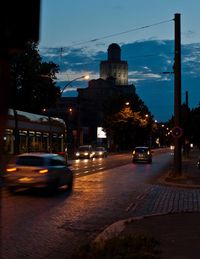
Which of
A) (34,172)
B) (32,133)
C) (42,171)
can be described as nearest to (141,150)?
(32,133)

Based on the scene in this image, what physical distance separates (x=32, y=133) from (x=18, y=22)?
27.7m

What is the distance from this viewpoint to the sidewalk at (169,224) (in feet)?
27.7

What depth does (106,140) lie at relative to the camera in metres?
130

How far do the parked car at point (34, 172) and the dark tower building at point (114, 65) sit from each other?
550 feet

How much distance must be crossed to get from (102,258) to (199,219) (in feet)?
18.0

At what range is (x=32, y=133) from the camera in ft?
99.0

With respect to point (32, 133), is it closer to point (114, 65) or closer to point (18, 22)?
point (18, 22)

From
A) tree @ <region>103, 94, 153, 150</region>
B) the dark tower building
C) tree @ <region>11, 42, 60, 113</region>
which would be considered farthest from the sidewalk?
the dark tower building

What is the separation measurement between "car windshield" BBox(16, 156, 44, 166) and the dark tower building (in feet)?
551

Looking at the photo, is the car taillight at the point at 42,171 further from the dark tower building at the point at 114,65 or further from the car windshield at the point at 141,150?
the dark tower building at the point at 114,65

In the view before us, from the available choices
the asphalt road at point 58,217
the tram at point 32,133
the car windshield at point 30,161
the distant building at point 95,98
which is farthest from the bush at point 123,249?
the distant building at point 95,98

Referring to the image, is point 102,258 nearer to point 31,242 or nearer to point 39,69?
point 31,242

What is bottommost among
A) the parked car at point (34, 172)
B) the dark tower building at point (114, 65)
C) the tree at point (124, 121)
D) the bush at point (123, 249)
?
the bush at point (123, 249)

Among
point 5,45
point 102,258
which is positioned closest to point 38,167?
point 102,258
